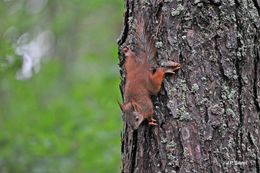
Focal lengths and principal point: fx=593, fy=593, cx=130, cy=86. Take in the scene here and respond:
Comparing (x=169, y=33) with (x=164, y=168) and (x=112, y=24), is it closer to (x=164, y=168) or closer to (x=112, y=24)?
(x=164, y=168)

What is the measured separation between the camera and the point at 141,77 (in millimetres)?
2549

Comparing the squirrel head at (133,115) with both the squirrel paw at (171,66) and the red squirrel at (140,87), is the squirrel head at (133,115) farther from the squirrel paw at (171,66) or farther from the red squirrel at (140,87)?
the squirrel paw at (171,66)

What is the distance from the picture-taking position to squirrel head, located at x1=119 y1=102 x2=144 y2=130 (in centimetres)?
250

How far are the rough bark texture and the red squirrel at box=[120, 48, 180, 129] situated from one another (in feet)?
0.10

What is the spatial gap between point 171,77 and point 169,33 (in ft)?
0.61

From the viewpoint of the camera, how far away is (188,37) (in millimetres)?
2494

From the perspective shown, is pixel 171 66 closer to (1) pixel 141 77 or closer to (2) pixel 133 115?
(1) pixel 141 77

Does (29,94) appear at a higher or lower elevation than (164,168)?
higher

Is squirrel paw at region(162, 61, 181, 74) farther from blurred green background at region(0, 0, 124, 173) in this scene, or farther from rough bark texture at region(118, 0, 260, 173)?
blurred green background at region(0, 0, 124, 173)

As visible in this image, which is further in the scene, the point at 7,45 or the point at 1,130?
the point at 1,130

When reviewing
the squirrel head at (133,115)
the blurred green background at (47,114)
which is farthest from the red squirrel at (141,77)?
the blurred green background at (47,114)

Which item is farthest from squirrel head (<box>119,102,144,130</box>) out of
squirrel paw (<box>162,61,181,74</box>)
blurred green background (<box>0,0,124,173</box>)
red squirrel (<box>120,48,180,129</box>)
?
blurred green background (<box>0,0,124,173</box>)

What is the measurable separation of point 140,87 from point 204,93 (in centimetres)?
27

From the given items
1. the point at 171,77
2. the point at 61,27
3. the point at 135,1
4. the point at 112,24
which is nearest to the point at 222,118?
the point at 171,77
